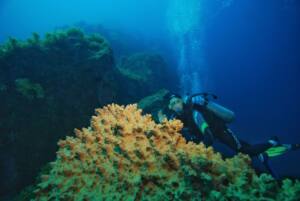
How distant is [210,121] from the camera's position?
5.52 m

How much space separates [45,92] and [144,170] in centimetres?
438

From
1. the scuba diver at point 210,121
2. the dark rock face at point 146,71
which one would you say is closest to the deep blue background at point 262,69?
the dark rock face at point 146,71

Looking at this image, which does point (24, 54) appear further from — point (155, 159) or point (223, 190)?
point (223, 190)

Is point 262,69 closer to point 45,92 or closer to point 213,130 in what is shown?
point 213,130

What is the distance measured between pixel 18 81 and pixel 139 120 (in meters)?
4.02

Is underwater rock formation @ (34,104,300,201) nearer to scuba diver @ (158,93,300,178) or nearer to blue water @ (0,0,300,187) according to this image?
scuba diver @ (158,93,300,178)

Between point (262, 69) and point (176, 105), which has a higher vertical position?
point (262, 69)

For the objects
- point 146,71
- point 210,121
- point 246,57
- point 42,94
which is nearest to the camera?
point 210,121

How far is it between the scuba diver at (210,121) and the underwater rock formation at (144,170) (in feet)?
6.88

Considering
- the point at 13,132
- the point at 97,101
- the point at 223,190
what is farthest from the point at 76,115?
the point at 223,190

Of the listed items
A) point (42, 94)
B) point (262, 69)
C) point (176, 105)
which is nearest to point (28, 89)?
point (42, 94)

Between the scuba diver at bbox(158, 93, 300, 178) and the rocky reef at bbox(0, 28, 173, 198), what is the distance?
7.73 feet

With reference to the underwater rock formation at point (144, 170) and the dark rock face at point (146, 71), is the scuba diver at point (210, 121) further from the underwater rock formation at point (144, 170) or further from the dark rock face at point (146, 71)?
the dark rock face at point (146, 71)

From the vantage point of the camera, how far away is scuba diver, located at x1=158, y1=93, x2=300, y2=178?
5.18m
